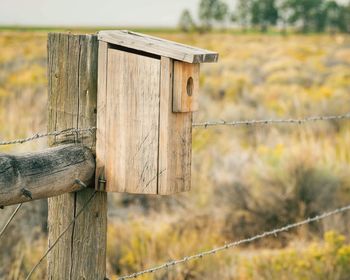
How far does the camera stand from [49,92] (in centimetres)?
333

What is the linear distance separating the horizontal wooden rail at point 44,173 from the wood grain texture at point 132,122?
0.11 metres

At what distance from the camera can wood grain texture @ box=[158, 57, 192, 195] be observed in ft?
10.4

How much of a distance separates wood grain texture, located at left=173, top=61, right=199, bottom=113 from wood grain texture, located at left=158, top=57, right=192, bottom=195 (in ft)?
0.07

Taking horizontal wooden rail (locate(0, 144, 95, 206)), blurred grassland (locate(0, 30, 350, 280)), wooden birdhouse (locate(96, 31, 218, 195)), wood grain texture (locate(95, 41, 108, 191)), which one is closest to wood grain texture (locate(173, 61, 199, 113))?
wooden birdhouse (locate(96, 31, 218, 195))

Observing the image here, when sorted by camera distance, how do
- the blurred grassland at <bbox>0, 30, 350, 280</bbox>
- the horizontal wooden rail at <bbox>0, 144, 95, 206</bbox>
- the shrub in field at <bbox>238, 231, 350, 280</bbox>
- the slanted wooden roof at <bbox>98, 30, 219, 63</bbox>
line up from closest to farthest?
the horizontal wooden rail at <bbox>0, 144, 95, 206</bbox> < the slanted wooden roof at <bbox>98, 30, 219, 63</bbox> < the shrub in field at <bbox>238, 231, 350, 280</bbox> < the blurred grassland at <bbox>0, 30, 350, 280</bbox>

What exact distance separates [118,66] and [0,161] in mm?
650

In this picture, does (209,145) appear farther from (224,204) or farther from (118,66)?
(118,66)

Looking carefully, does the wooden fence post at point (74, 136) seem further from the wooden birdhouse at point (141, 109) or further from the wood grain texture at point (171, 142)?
the wood grain texture at point (171, 142)

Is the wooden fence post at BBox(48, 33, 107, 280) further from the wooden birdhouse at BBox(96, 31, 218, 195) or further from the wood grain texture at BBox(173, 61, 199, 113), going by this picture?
the wood grain texture at BBox(173, 61, 199, 113)

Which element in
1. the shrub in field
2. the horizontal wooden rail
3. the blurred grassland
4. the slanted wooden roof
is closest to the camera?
the horizontal wooden rail

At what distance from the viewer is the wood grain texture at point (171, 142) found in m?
3.18

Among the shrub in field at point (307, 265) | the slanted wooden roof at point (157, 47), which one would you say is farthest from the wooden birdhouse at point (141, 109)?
the shrub in field at point (307, 265)

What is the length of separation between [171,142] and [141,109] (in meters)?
0.17

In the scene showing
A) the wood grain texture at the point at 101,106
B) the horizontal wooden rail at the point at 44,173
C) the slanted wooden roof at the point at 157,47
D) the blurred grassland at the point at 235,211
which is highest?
the slanted wooden roof at the point at 157,47
